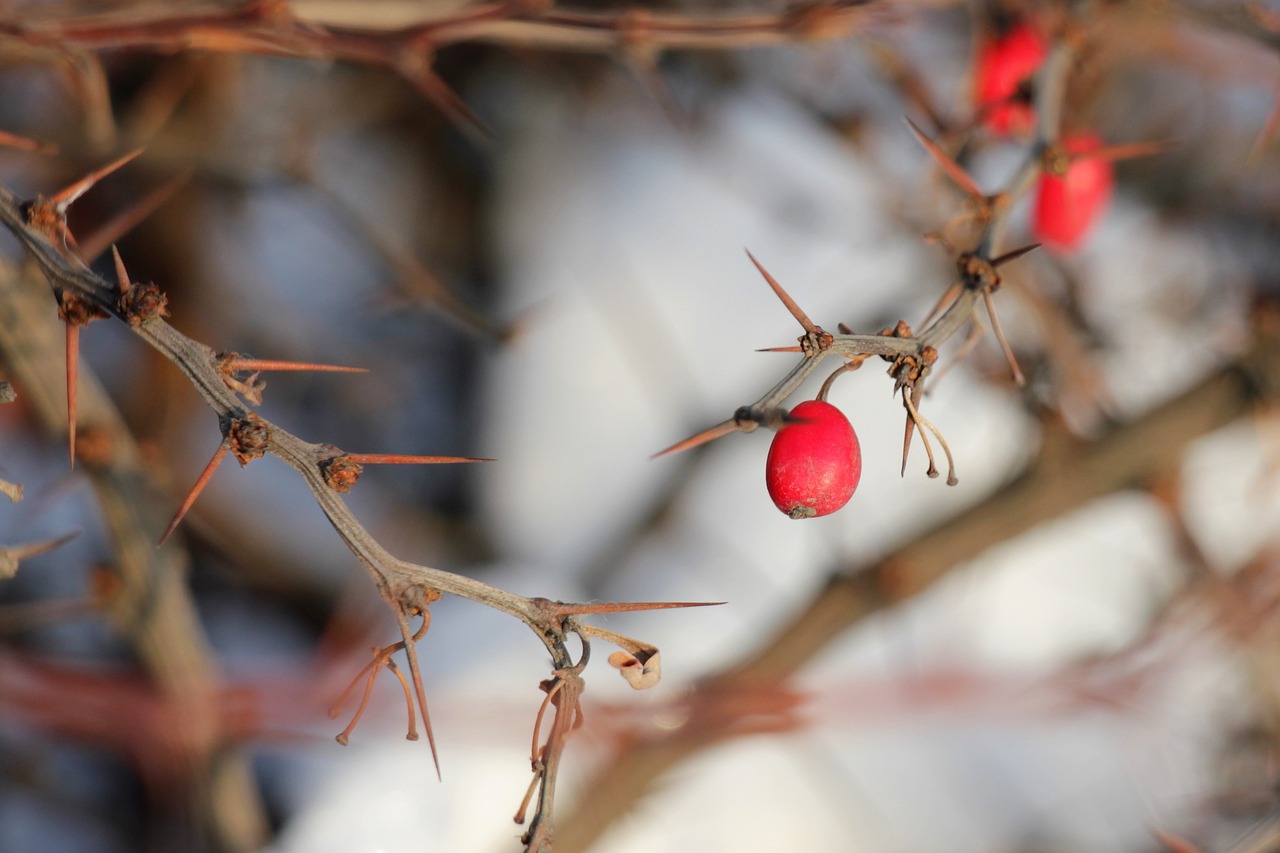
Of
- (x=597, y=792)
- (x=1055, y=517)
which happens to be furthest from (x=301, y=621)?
(x=1055, y=517)

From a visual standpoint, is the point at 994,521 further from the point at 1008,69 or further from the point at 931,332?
the point at 931,332

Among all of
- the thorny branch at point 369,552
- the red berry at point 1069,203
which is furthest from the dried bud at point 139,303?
the red berry at point 1069,203

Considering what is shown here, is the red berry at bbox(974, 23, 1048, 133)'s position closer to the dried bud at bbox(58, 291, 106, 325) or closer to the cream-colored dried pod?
the cream-colored dried pod

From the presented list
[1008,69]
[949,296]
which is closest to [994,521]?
[1008,69]

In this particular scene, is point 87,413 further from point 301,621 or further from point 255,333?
point 301,621

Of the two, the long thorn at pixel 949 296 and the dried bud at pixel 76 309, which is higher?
the dried bud at pixel 76 309

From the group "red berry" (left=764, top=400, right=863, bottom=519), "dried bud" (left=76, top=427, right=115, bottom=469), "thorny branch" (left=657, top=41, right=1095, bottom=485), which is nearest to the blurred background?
"dried bud" (left=76, top=427, right=115, bottom=469)

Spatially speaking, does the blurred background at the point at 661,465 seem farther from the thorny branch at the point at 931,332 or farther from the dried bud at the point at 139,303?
the dried bud at the point at 139,303
